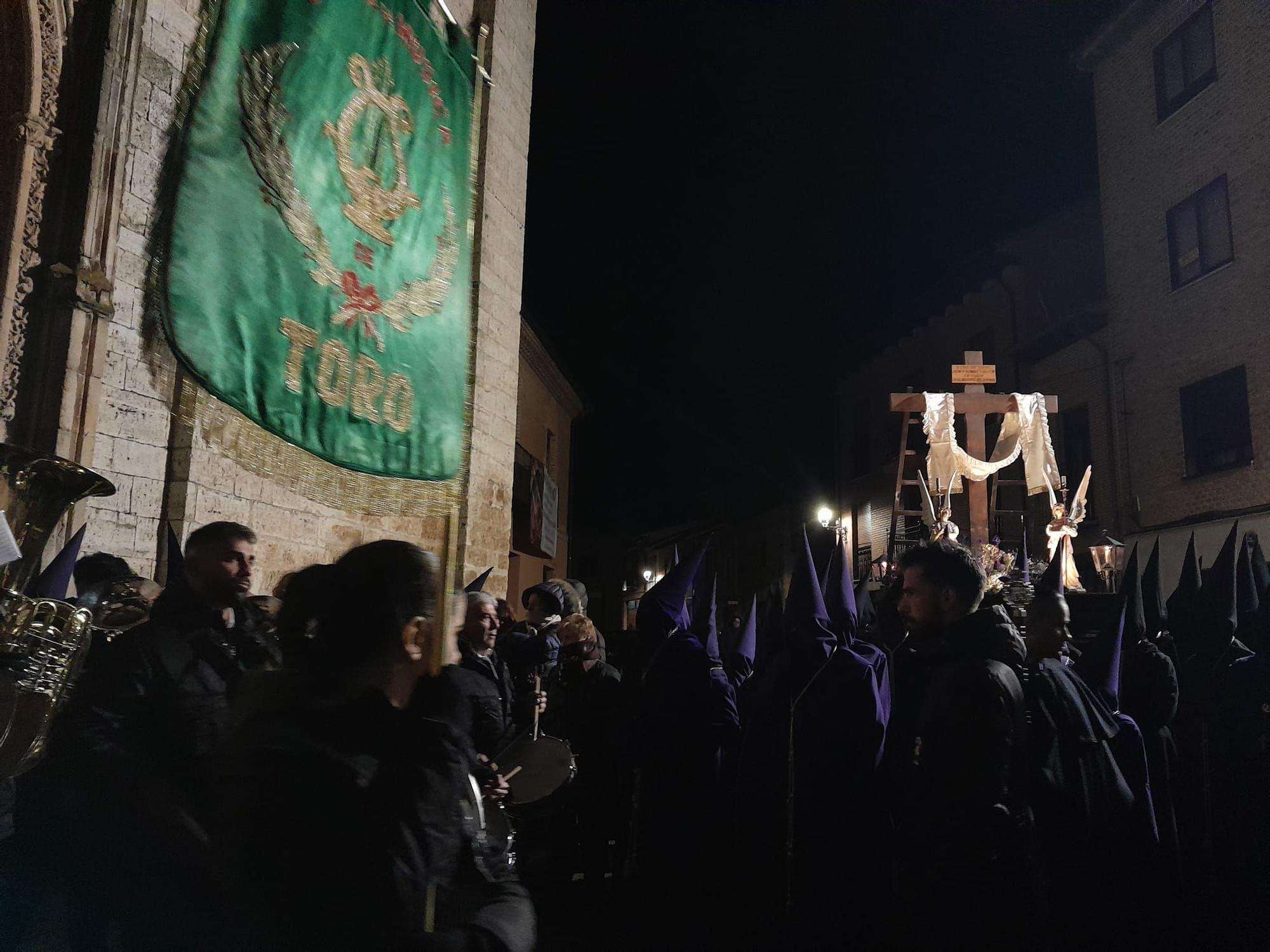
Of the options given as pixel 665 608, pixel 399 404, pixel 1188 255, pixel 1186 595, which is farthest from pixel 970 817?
pixel 1188 255

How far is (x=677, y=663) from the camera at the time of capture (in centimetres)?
457

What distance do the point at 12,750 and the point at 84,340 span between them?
99.9 inches

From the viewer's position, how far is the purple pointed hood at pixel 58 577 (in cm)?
335

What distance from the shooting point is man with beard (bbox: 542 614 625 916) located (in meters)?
5.36

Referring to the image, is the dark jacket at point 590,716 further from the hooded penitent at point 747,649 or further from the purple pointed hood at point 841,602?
the purple pointed hood at point 841,602

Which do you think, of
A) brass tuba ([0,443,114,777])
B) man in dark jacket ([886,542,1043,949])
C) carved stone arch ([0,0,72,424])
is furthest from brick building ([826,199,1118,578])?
brass tuba ([0,443,114,777])

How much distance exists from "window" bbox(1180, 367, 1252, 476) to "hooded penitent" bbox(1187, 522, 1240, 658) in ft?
31.9

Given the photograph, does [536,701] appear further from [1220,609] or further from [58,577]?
[1220,609]

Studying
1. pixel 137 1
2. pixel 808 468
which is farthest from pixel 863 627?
pixel 808 468

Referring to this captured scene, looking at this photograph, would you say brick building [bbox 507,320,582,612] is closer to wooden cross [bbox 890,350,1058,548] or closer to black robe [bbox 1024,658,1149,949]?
wooden cross [bbox 890,350,1058,548]

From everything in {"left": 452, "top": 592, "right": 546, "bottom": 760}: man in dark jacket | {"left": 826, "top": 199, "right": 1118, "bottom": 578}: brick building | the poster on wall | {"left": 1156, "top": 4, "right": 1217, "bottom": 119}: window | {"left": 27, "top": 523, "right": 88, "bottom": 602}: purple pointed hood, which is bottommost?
{"left": 452, "top": 592, "right": 546, "bottom": 760}: man in dark jacket

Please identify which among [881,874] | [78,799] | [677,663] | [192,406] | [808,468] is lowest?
[881,874]

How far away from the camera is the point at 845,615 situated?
13.0 ft

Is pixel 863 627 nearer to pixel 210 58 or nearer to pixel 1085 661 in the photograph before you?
pixel 1085 661
